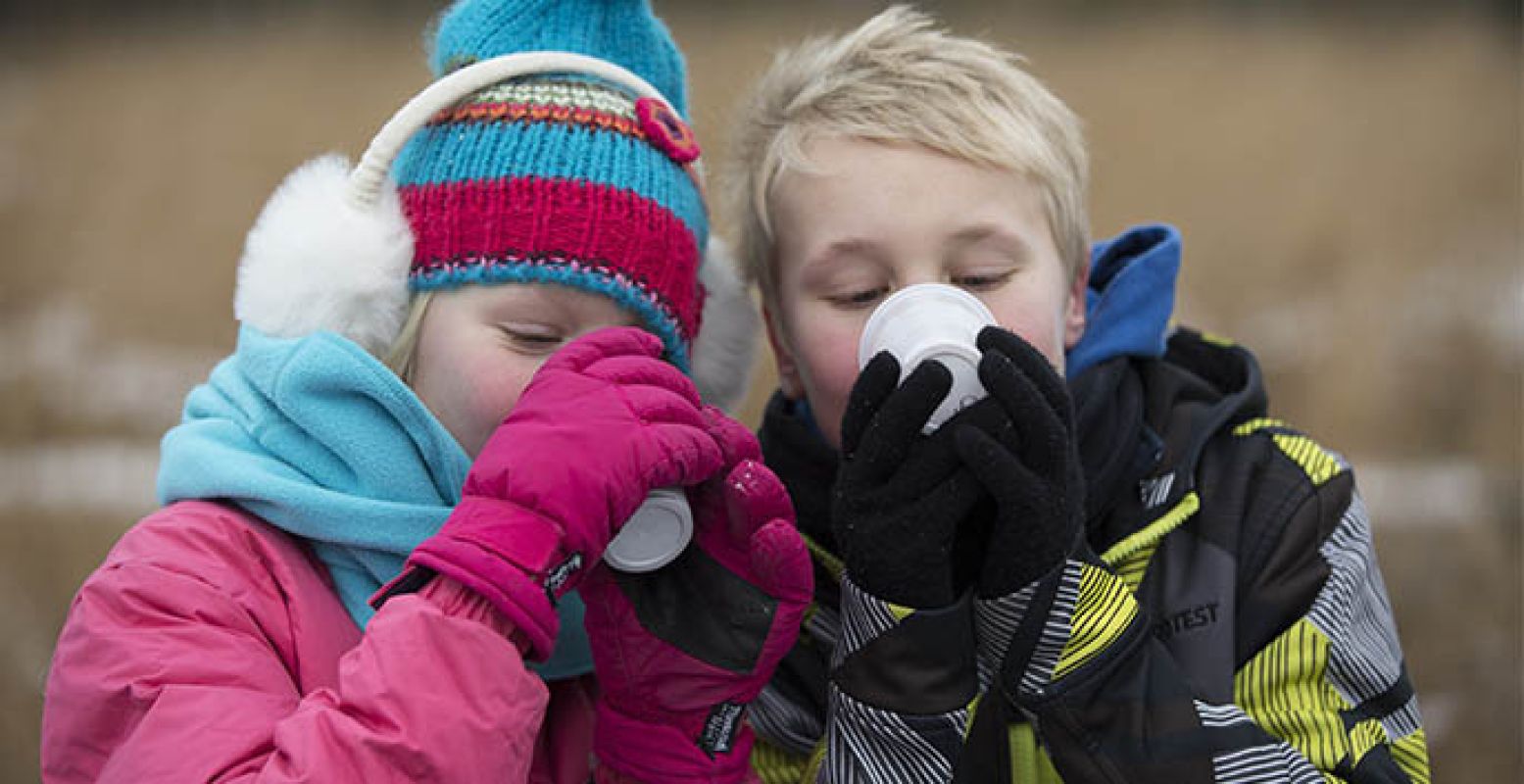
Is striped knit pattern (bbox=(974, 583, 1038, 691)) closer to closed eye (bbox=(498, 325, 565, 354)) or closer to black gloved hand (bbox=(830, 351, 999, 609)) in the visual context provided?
black gloved hand (bbox=(830, 351, 999, 609))

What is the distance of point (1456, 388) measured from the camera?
15.9 ft

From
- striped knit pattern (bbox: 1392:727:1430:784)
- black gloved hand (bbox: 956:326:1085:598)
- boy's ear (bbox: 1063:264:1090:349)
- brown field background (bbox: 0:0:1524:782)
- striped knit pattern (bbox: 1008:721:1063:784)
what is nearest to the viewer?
black gloved hand (bbox: 956:326:1085:598)

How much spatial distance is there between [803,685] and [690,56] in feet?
17.2

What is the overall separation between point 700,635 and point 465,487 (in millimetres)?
398

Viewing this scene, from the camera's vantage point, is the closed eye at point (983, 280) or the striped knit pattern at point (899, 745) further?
the closed eye at point (983, 280)

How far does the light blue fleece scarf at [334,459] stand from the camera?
1.72m

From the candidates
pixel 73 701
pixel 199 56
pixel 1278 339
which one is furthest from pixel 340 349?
pixel 199 56

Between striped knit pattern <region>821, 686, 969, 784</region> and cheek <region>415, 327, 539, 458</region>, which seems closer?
striped knit pattern <region>821, 686, 969, 784</region>

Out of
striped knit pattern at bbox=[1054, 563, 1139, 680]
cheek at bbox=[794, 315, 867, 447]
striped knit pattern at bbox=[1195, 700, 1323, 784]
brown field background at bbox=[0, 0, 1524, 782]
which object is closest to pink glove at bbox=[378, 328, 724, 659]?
cheek at bbox=[794, 315, 867, 447]

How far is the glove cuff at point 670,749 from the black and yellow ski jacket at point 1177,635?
0.50 feet

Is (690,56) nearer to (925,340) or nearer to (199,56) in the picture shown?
(199,56)

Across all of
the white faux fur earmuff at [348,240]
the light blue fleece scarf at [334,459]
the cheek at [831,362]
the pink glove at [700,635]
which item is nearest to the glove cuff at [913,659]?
the pink glove at [700,635]

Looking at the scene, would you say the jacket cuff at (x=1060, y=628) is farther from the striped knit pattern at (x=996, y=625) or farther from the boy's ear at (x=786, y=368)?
the boy's ear at (x=786, y=368)

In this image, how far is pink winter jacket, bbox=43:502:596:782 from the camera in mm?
1364
